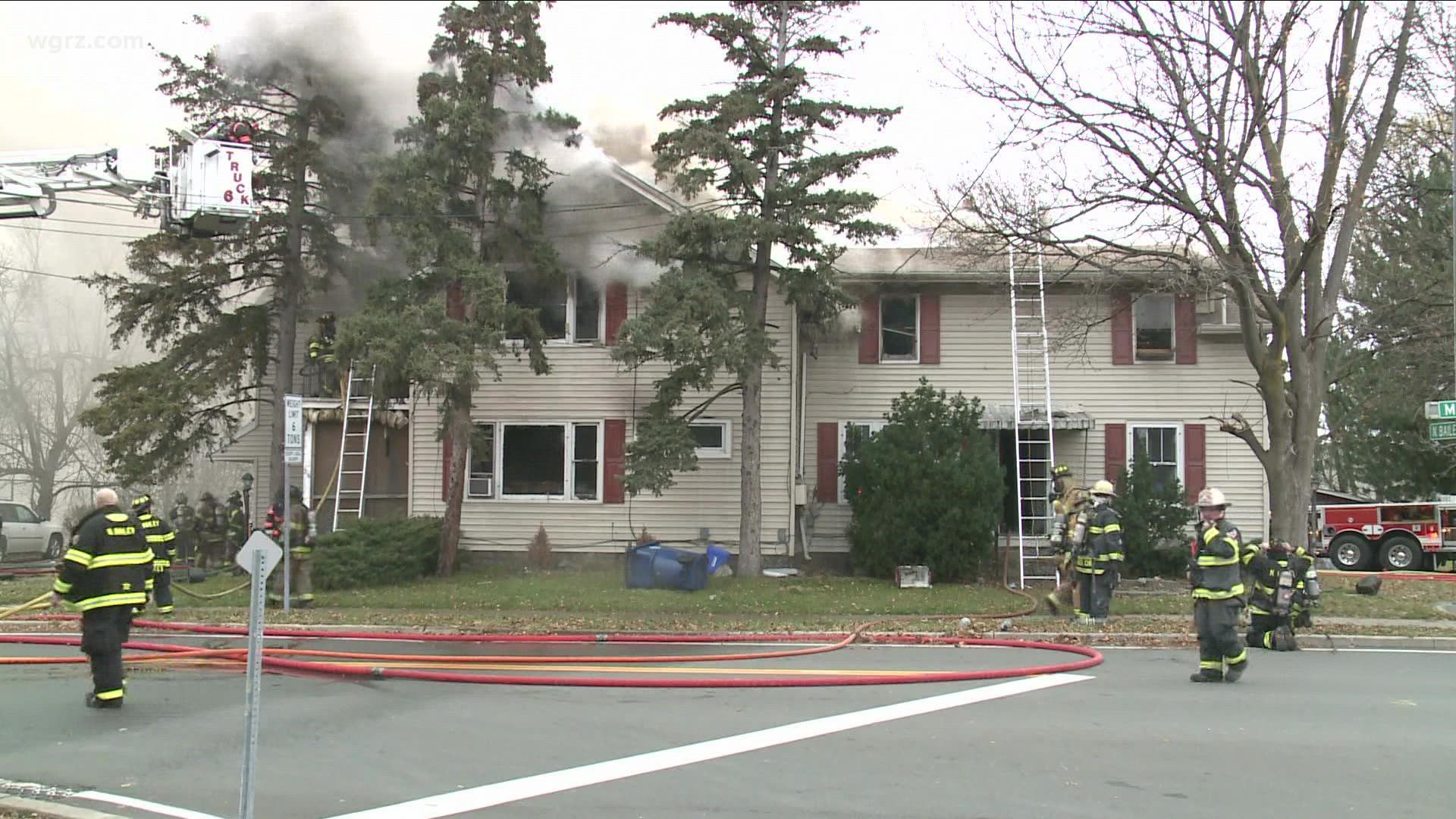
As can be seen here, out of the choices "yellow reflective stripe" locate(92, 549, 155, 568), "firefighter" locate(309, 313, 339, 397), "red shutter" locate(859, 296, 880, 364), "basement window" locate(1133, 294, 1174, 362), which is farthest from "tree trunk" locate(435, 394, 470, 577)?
"basement window" locate(1133, 294, 1174, 362)

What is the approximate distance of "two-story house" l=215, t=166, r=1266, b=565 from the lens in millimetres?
18953

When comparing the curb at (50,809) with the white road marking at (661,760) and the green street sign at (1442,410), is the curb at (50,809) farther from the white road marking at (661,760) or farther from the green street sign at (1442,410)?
the green street sign at (1442,410)

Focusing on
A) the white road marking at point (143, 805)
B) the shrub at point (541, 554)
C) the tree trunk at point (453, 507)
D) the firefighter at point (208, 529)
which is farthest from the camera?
the firefighter at point (208, 529)

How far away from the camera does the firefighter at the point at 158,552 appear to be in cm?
1266

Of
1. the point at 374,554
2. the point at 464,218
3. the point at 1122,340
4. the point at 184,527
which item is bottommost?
the point at 374,554

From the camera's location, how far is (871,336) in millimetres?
19969

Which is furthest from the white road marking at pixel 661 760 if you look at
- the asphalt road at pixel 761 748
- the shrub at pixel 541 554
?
the shrub at pixel 541 554

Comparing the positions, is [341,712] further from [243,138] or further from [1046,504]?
[1046,504]

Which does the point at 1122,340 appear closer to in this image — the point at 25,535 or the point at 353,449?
the point at 353,449

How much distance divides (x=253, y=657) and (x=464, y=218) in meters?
13.5

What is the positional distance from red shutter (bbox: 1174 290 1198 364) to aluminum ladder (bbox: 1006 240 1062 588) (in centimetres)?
236

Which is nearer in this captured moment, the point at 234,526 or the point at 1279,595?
the point at 1279,595

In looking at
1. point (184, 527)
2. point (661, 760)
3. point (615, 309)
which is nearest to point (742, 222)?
point (615, 309)

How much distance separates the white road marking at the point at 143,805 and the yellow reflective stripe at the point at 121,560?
2.74 m
